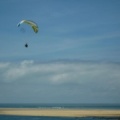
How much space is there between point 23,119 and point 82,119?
10.2 m

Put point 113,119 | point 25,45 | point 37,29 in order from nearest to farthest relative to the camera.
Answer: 1. point 25,45
2. point 37,29
3. point 113,119

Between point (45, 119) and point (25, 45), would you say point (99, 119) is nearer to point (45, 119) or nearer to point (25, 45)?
point (45, 119)

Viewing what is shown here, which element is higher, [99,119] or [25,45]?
[25,45]

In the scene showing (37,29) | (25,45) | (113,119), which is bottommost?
(113,119)

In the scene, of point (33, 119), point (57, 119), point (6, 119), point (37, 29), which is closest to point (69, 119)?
point (57, 119)

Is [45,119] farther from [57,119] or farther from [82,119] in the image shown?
[82,119]

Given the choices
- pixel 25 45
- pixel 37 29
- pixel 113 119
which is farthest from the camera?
pixel 113 119

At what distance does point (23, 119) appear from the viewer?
173 feet

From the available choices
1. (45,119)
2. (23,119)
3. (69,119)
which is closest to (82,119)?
(69,119)

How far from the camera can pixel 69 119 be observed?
51.8 metres

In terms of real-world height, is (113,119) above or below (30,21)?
below

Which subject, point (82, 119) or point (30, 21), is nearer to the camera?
point (30, 21)

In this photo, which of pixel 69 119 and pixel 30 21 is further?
pixel 69 119

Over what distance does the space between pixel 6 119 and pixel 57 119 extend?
28.8 ft
